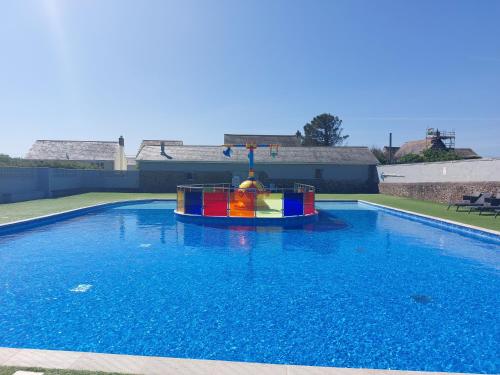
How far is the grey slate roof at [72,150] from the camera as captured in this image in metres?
44.4

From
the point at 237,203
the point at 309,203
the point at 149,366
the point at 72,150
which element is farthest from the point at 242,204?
the point at 72,150

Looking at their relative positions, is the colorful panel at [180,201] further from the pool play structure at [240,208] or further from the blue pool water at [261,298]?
→ the blue pool water at [261,298]

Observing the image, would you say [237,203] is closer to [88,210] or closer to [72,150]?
[88,210]

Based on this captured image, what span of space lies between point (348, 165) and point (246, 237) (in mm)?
25610

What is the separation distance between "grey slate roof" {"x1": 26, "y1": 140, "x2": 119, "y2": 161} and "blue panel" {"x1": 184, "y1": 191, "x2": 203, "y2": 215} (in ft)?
108

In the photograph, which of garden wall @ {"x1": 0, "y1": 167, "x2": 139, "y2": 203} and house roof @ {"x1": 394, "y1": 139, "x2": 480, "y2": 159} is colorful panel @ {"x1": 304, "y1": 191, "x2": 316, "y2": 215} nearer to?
garden wall @ {"x1": 0, "y1": 167, "x2": 139, "y2": 203}

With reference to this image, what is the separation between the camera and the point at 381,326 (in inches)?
228

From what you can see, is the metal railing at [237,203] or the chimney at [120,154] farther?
the chimney at [120,154]

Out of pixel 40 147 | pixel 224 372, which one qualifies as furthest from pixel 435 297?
pixel 40 147

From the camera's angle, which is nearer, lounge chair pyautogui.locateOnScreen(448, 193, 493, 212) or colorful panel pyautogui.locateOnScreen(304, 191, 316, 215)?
colorful panel pyautogui.locateOnScreen(304, 191, 316, 215)

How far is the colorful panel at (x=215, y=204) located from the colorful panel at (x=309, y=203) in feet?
14.0

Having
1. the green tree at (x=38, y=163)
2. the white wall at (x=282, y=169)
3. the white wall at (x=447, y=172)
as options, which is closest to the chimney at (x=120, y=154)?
the green tree at (x=38, y=163)

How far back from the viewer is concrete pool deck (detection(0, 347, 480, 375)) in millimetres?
3918

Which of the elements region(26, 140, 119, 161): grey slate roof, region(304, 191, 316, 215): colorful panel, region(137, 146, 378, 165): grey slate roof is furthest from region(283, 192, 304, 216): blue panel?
region(26, 140, 119, 161): grey slate roof
